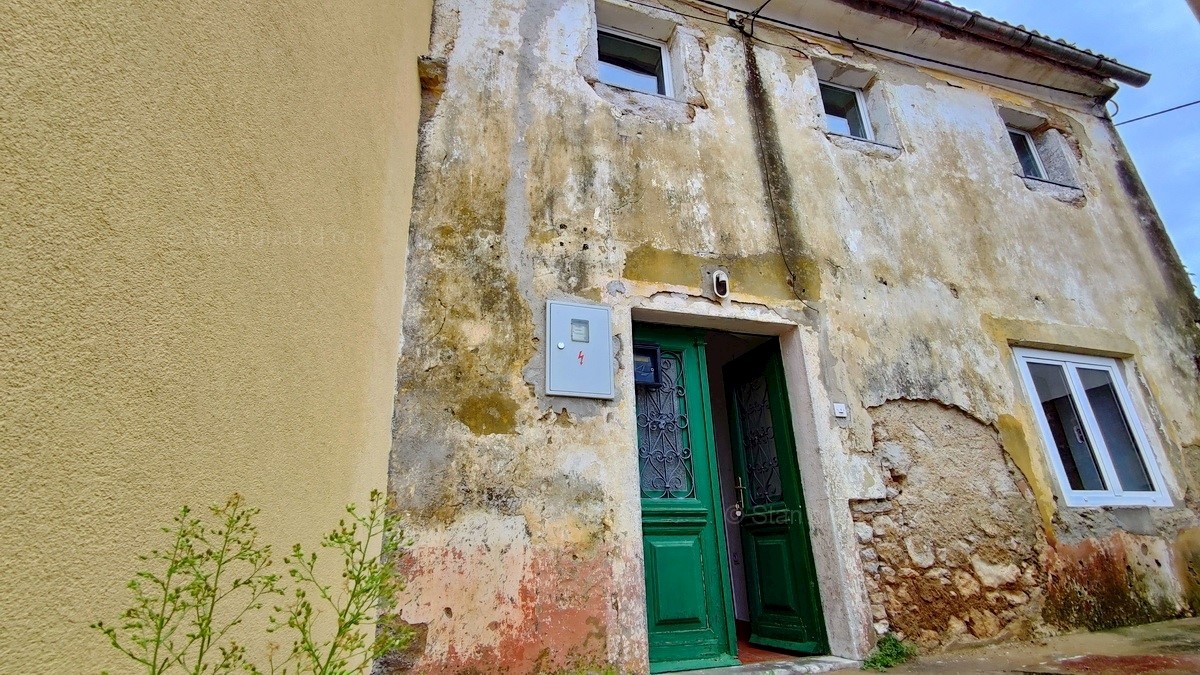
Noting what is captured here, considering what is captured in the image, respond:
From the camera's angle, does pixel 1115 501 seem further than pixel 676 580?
Yes

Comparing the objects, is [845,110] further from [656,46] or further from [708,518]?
[708,518]

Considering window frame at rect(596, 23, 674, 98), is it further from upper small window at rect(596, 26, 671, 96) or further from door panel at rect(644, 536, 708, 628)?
door panel at rect(644, 536, 708, 628)

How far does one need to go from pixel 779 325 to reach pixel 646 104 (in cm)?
194

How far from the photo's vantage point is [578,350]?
354 cm

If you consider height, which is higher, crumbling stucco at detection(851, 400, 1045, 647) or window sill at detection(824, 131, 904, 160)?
window sill at detection(824, 131, 904, 160)

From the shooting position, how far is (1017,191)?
5645 mm

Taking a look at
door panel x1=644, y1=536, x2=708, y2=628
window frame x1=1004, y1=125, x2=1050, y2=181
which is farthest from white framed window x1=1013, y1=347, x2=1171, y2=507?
door panel x1=644, y1=536, x2=708, y2=628

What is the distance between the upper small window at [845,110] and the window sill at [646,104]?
69.5 inches

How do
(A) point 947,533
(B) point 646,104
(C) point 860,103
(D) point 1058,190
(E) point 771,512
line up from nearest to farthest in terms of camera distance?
1. (A) point 947,533
2. (E) point 771,512
3. (B) point 646,104
4. (C) point 860,103
5. (D) point 1058,190

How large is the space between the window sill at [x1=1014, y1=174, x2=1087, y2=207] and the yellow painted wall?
6286 mm

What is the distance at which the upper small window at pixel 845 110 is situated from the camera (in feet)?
18.2

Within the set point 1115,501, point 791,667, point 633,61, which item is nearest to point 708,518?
point 791,667

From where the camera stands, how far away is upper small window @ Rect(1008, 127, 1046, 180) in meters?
6.24

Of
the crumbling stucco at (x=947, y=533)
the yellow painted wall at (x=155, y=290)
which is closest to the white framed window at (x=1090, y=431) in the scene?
the crumbling stucco at (x=947, y=533)
